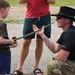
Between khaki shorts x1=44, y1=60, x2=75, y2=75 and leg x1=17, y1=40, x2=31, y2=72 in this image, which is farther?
leg x1=17, y1=40, x2=31, y2=72

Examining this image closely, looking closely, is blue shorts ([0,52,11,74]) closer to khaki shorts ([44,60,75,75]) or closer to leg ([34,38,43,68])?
khaki shorts ([44,60,75,75])

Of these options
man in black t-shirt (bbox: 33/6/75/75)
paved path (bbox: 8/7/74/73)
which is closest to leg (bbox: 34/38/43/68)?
paved path (bbox: 8/7/74/73)

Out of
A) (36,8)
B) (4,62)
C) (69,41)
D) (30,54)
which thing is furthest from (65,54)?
(30,54)

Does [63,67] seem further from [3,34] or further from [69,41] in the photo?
[3,34]

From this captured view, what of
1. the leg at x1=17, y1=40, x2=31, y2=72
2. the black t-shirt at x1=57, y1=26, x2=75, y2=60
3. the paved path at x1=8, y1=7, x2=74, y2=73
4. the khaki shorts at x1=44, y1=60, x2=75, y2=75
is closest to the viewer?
the black t-shirt at x1=57, y1=26, x2=75, y2=60

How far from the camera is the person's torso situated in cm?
545

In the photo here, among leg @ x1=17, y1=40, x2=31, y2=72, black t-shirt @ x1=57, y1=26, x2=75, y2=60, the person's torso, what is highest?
the person's torso

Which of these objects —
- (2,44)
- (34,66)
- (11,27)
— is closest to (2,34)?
(2,44)

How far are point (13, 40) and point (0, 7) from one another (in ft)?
1.59

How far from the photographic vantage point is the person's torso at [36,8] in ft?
17.9

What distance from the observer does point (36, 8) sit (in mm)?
5473

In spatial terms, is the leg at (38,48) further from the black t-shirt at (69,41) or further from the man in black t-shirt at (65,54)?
the black t-shirt at (69,41)

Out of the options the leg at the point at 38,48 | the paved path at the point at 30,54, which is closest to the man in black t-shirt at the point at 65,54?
the leg at the point at 38,48

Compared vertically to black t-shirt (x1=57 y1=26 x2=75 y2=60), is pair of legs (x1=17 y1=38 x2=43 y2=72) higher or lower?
lower
